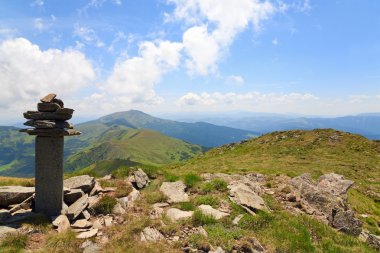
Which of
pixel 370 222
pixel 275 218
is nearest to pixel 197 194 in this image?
pixel 275 218

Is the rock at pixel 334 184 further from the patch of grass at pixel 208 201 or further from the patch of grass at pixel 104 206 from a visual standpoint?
the patch of grass at pixel 104 206

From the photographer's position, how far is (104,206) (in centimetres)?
1594

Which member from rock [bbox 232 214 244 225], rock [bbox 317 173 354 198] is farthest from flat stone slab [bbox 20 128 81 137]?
rock [bbox 317 173 354 198]

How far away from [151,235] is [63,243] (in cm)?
350

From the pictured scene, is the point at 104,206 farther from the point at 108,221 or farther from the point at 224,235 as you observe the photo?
the point at 224,235

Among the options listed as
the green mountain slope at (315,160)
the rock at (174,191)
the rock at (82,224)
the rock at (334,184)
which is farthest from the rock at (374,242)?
the rock at (82,224)

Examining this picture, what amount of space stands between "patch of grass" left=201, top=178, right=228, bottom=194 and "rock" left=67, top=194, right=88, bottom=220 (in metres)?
7.11

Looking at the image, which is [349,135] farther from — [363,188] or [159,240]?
[159,240]

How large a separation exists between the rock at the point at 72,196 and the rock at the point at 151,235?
603 centimetres

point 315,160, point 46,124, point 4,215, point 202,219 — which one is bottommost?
point 315,160

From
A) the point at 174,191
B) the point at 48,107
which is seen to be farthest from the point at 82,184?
the point at 174,191

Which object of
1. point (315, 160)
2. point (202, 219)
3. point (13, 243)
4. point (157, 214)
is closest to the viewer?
point (13, 243)

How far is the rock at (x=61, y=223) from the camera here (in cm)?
1344

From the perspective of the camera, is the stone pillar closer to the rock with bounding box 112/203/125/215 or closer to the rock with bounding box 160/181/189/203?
the rock with bounding box 112/203/125/215
